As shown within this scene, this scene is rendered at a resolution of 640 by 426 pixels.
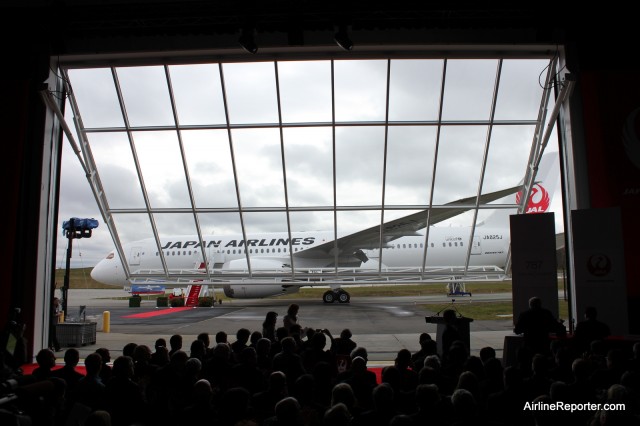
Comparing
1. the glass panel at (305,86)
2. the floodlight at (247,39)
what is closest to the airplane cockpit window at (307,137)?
the glass panel at (305,86)

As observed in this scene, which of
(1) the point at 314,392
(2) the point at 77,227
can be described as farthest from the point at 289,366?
(2) the point at 77,227

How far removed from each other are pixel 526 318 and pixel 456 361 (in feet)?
5.92

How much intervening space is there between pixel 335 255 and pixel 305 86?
10.6 ft

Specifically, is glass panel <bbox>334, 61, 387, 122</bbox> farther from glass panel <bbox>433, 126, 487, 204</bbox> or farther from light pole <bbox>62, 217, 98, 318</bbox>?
light pole <bbox>62, 217, 98, 318</bbox>

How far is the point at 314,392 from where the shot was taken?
3035mm

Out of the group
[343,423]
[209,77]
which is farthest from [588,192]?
[343,423]

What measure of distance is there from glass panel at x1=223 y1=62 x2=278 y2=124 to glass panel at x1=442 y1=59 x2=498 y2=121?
10.1ft

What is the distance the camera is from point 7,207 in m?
7.86

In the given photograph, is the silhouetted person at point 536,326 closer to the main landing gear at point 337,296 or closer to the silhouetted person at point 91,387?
the silhouetted person at point 91,387

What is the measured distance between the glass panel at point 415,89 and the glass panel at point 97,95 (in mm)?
4974

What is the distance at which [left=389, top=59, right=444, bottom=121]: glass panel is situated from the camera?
844 cm

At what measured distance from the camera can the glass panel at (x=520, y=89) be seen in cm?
851

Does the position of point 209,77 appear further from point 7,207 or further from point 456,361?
point 456,361

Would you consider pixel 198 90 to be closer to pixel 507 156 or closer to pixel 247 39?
pixel 247 39
